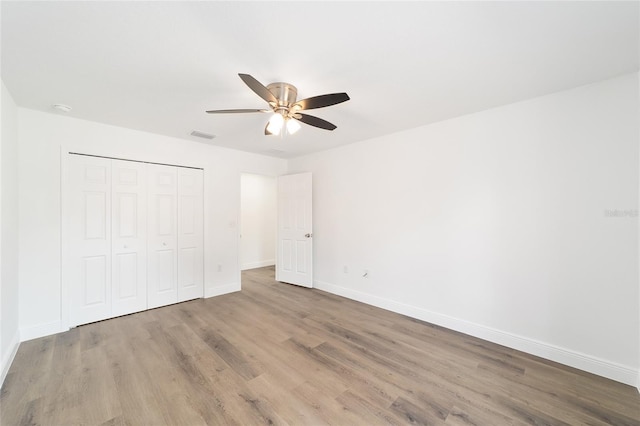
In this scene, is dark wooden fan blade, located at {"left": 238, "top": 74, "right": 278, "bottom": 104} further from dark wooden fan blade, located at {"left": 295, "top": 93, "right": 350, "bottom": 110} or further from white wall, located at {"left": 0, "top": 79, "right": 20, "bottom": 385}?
white wall, located at {"left": 0, "top": 79, "right": 20, "bottom": 385}

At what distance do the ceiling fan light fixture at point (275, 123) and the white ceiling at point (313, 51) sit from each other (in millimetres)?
303

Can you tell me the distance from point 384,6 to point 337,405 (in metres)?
2.58

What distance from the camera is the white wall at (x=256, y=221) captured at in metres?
6.23

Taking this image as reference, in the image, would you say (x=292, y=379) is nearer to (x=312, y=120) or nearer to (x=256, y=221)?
(x=312, y=120)

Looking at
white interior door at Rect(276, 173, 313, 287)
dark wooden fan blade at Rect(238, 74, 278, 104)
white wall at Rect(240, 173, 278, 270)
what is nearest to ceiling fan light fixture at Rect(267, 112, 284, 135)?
dark wooden fan blade at Rect(238, 74, 278, 104)

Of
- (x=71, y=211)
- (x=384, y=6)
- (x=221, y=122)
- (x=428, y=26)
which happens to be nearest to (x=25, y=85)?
(x=71, y=211)

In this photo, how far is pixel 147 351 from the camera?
8.16ft

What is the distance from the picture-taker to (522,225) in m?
2.54

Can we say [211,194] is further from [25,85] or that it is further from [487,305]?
[487,305]

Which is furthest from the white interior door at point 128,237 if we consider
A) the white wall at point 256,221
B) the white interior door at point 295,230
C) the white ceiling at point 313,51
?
the white wall at point 256,221

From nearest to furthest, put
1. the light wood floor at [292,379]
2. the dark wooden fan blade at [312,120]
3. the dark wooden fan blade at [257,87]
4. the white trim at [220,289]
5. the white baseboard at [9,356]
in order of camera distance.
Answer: the dark wooden fan blade at [257,87]
the light wood floor at [292,379]
the white baseboard at [9,356]
the dark wooden fan blade at [312,120]
the white trim at [220,289]

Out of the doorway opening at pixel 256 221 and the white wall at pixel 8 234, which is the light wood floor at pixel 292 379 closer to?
the white wall at pixel 8 234

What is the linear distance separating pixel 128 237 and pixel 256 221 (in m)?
3.18

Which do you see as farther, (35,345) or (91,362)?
(35,345)
